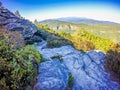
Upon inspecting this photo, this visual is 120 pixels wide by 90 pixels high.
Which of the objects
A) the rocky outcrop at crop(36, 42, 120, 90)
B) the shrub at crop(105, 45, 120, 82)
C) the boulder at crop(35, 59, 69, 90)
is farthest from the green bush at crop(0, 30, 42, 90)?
the shrub at crop(105, 45, 120, 82)

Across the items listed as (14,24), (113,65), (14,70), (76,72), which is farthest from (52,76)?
(14,24)

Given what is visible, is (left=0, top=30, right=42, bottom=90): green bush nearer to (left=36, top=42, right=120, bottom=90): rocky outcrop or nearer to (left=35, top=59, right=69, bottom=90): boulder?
(left=35, top=59, right=69, bottom=90): boulder

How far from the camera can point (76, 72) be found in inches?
483

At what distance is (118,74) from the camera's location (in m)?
13.0

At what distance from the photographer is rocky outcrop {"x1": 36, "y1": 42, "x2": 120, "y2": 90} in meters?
10.3

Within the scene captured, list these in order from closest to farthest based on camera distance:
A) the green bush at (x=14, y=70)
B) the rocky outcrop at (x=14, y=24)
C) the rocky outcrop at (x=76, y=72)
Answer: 1. the green bush at (x=14, y=70)
2. the rocky outcrop at (x=76, y=72)
3. the rocky outcrop at (x=14, y=24)

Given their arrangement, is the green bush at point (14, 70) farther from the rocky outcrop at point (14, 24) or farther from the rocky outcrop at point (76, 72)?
the rocky outcrop at point (14, 24)

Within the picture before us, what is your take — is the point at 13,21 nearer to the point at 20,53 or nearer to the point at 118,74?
the point at 20,53

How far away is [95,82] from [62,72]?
189 centimetres

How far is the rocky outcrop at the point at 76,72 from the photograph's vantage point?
10266 millimetres

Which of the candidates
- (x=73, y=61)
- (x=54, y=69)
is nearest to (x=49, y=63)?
(x=54, y=69)

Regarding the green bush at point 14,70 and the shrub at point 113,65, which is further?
the shrub at point 113,65

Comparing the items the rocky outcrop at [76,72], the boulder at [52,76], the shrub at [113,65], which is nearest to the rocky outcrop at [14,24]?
the rocky outcrop at [76,72]

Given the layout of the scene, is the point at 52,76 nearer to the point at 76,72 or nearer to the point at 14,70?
the point at 76,72
